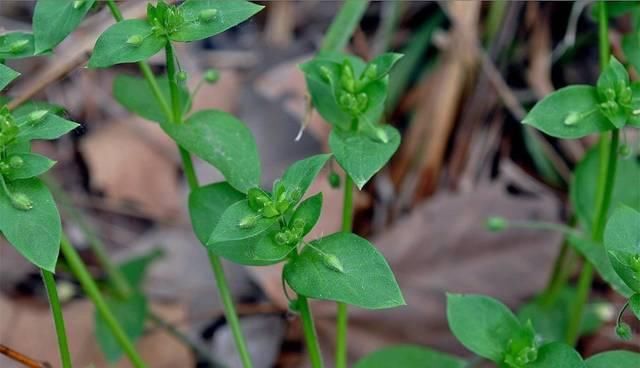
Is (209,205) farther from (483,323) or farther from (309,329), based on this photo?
(483,323)

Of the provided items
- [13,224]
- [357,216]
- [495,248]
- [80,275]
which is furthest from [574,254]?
[13,224]

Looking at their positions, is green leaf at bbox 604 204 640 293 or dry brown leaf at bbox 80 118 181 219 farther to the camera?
dry brown leaf at bbox 80 118 181 219

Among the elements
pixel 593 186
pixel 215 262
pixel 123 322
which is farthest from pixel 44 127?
pixel 593 186

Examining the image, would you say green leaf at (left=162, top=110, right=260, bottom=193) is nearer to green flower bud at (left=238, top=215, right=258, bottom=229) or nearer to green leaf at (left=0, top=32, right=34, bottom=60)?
green flower bud at (left=238, top=215, right=258, bottom=229)

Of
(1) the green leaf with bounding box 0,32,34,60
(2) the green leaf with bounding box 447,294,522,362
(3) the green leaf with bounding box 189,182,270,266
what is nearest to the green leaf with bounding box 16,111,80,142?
(1) the green leaf with bounding box 0,32,34,60

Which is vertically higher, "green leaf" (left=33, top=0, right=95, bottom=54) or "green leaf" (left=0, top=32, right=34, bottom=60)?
"green leaf" (left=33, top=0, right=95, bottom=54)

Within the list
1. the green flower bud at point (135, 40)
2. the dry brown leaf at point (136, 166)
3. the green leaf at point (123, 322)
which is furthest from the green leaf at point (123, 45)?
the dry brown leaf at point (136, 166)
